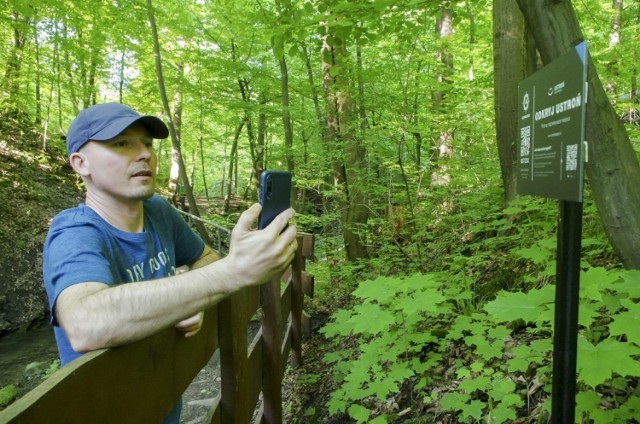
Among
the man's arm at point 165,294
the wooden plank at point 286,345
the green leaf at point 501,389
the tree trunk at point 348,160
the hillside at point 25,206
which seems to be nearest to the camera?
the man's arm at point 165,294

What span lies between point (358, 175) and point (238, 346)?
18.6 ft

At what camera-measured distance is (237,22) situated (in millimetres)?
10266

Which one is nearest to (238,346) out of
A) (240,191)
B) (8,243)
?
(8,243)

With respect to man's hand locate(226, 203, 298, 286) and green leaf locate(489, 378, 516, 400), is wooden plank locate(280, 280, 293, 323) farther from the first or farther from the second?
man's hand locate(226, 203, 298, 286)

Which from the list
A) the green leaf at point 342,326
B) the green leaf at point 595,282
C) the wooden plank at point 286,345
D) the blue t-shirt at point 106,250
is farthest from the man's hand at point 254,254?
the wooden plank at point 286,345

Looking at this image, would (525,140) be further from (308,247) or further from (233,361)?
(308,247)

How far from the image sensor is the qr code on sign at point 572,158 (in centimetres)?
146

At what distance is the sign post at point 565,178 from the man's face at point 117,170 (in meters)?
1.66

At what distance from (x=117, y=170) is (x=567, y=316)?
1.89 meters

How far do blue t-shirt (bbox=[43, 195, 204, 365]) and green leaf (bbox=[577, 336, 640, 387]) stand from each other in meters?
1.77

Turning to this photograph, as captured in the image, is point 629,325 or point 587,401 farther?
point 587,401

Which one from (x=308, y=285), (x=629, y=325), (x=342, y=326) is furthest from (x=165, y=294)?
(x=308, y=285)

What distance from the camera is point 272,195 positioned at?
139 cm

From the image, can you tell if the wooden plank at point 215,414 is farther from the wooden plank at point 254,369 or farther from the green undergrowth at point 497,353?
the green undergrowth at point 497,353
